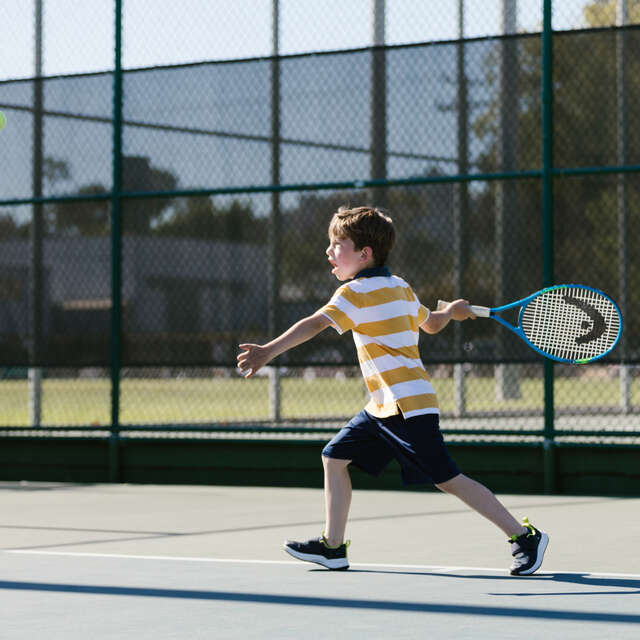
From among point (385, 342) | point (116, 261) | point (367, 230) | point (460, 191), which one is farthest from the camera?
point (116, 261)

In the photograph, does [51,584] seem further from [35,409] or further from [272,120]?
[35,409]

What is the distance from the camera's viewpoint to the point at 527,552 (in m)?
6.05

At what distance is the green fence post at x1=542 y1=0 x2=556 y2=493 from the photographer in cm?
975

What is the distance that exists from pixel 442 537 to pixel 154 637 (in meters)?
3.01

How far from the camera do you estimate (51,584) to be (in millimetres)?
5898

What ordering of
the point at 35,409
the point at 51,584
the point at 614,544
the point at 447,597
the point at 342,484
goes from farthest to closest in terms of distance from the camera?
the point at 35,409 < the point at 614,544 < the point at 342,484 < the point at 51,584 < the point at 447,597

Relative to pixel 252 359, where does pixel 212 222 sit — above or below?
above

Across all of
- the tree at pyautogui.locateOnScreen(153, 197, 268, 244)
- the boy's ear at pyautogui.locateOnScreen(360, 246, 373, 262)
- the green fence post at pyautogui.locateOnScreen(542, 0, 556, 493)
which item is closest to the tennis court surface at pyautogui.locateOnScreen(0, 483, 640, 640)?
the green fence post at pyautogui.locateOnScreen(542, 0, 556, 493)

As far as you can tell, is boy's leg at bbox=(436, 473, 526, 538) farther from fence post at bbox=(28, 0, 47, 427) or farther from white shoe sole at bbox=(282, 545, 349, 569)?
fence post at bbox=(28, 0, 47, 427)

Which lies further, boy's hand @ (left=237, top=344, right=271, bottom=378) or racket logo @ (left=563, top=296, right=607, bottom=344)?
racket logo @ (left=563, top=296, right=607, bottom=344)

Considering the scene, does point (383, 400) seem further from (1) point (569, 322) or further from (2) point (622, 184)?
(2) point (622, 184)

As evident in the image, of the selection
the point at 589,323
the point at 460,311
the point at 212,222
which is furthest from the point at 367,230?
the point at 212,222

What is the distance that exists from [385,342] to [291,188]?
4.42m

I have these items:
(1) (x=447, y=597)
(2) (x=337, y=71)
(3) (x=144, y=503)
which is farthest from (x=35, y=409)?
(1) (x=447, y=597)
